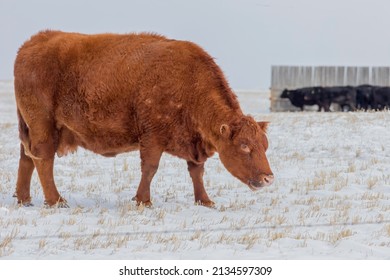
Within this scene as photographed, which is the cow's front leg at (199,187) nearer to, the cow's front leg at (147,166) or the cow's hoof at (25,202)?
the cow's front leg at (147,166)

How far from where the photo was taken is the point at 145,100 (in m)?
9.38

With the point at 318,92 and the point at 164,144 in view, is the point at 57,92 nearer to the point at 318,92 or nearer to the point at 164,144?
the point at 164,144

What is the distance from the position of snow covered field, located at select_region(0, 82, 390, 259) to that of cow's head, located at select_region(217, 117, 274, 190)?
0.46 metres

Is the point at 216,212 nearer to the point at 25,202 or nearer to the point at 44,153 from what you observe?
the point at 44,153

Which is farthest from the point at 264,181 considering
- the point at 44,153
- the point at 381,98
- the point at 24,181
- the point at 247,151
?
the point at 381,98

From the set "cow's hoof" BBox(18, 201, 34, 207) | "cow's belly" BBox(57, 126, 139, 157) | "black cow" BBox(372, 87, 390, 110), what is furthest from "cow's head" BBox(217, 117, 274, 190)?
"black cow" BBox(372, 87, 390, 110)

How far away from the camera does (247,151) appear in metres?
8.84

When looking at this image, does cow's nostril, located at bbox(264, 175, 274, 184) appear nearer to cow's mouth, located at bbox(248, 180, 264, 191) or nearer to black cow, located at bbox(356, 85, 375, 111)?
cow's mouth, located at bbox(248, 180, 264, 191)

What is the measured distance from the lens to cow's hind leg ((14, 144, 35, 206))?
9.67m

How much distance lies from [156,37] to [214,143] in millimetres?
1809

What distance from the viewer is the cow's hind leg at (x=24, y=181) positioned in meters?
9.67

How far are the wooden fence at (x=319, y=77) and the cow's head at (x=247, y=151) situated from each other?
102 ft
